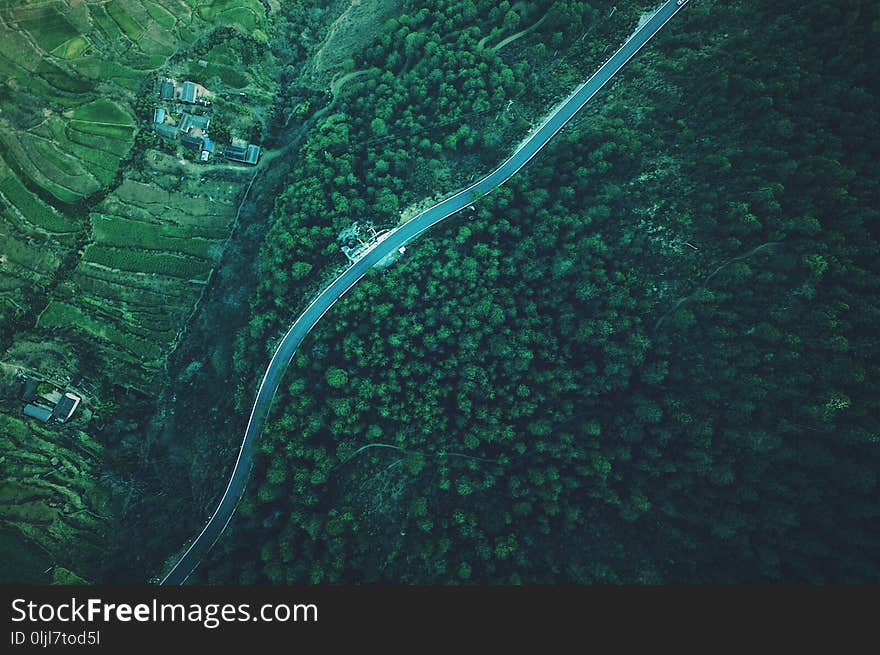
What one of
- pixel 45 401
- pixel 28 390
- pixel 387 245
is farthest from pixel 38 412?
pixel 387 245

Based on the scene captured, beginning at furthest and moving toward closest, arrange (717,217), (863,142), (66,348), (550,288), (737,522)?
(66,348) < (550,288) < (717,217) < (863,142) < (737,522)

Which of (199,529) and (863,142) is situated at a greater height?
(863,142)

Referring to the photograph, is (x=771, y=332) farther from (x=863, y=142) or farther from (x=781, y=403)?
(x=863, y=142)

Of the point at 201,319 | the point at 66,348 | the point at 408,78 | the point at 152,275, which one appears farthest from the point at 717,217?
the point at 66,348

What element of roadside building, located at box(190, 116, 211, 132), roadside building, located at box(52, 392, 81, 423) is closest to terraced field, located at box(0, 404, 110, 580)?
roadside building, located at box(52, 392, 81, 423)

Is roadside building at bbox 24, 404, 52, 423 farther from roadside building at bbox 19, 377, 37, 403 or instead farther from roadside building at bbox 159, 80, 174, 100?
roadside building at bbox 159, 80, 174, 100

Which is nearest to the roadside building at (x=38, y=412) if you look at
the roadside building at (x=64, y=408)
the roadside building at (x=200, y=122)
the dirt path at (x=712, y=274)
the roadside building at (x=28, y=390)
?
the roadside building at (x=64, y=408)
